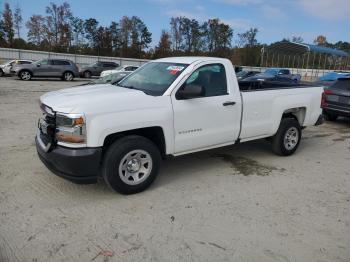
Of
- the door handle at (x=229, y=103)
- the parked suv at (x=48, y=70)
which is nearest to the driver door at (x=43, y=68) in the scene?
the parked suv at (x=48, y=70)

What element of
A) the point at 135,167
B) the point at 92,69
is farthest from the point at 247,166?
the point at 92,69

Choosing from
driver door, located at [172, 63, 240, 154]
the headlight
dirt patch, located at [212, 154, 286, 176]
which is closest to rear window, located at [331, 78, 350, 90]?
dirt patch, located at [212, 154, 286, 176]

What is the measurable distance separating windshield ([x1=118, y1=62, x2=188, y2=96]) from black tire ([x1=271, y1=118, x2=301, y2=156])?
2393 millimetres

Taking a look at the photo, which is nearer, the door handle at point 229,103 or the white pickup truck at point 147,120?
the white pickup truck at point 147,120

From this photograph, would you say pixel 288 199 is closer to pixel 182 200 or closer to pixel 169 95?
pixel 182 200

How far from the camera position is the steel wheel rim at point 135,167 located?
14.3 ft

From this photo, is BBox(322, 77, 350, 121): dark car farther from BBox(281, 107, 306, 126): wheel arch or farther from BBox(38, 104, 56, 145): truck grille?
BBox(38, 104, 56, 145): truck grille

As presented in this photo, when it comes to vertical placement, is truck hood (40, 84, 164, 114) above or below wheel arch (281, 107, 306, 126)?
above

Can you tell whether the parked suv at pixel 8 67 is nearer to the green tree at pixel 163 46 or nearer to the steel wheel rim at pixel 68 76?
the steel wheel rim at pixel 68 76

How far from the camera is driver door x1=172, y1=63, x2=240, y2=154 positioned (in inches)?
187

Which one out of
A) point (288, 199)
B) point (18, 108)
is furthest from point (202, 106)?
point (18, 108)

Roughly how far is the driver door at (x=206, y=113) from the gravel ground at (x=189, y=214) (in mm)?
614

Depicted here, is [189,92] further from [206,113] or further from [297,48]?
[297,48]

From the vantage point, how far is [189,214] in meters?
4.08
